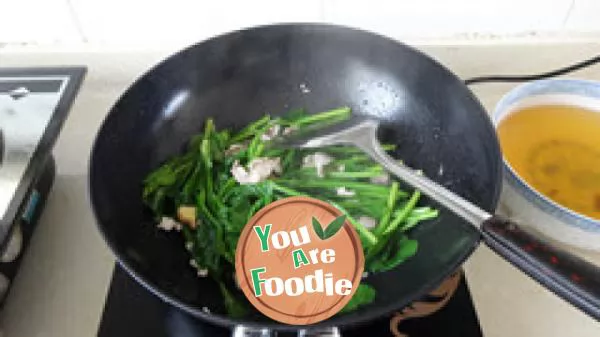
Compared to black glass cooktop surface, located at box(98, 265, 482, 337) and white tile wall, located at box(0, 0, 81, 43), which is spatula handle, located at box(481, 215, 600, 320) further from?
white tile wall, located at box(0, 0, 81, 43)

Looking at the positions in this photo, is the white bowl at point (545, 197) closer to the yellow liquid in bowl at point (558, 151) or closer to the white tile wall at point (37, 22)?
the yellow liquid in bowl at point (558, 151)

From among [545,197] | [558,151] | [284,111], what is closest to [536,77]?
[558,151]

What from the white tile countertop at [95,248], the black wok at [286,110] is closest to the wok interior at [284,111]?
the black wok at [286,110]

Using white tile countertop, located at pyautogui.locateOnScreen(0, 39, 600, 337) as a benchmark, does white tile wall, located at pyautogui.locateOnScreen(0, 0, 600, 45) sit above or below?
above

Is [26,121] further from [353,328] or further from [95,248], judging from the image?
[353,328]

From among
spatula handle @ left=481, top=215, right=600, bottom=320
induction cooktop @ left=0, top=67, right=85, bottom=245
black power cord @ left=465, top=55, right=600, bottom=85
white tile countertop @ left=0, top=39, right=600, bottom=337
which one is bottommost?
white tile countertop @ left=0, top=39, right=600, bottom=337

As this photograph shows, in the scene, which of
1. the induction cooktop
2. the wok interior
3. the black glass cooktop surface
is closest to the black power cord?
the wok interior

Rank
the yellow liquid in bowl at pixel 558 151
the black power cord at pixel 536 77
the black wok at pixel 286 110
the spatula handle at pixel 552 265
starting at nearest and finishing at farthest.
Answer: the spatula handle at pixel 552 265, the black wok at pixel 286 110, the yellow liquid in bowl at pixel 558 151, the black power cord at pixel 536 77
